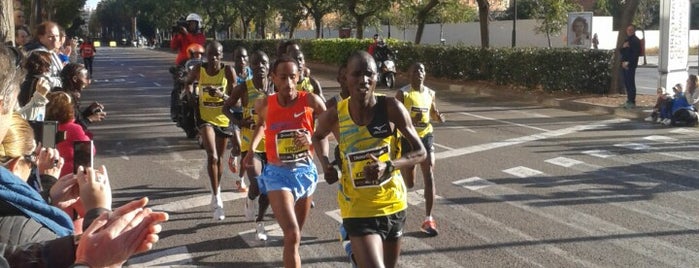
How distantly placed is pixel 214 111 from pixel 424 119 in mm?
2376

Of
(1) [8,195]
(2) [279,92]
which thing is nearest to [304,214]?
(2) [279,92]

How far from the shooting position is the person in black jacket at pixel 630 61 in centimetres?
1694

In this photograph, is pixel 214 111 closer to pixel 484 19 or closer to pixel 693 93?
pixel 693 93

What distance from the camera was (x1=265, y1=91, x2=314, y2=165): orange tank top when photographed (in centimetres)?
572

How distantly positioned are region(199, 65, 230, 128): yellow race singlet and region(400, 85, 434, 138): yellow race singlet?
210 cm

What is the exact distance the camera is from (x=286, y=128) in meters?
5.79

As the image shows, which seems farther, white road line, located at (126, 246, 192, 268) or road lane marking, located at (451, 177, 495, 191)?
road lane marking, located at (451, 177, 495, 191)

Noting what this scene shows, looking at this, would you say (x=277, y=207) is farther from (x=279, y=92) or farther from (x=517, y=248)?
(x=517, y=248)

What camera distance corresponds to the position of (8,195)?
7.95 ft

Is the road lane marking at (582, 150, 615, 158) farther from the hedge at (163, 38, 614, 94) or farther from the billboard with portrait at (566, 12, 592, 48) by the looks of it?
the billboard with portrait at (566, 12, 592, 48)

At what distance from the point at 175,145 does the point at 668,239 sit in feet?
27.5

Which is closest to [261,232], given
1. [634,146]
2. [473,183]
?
[473,183]

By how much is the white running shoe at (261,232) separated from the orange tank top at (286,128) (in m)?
1.21

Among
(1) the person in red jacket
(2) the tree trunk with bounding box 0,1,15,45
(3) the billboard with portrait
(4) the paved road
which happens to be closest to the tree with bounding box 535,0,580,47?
(3) the billboard with portrait
